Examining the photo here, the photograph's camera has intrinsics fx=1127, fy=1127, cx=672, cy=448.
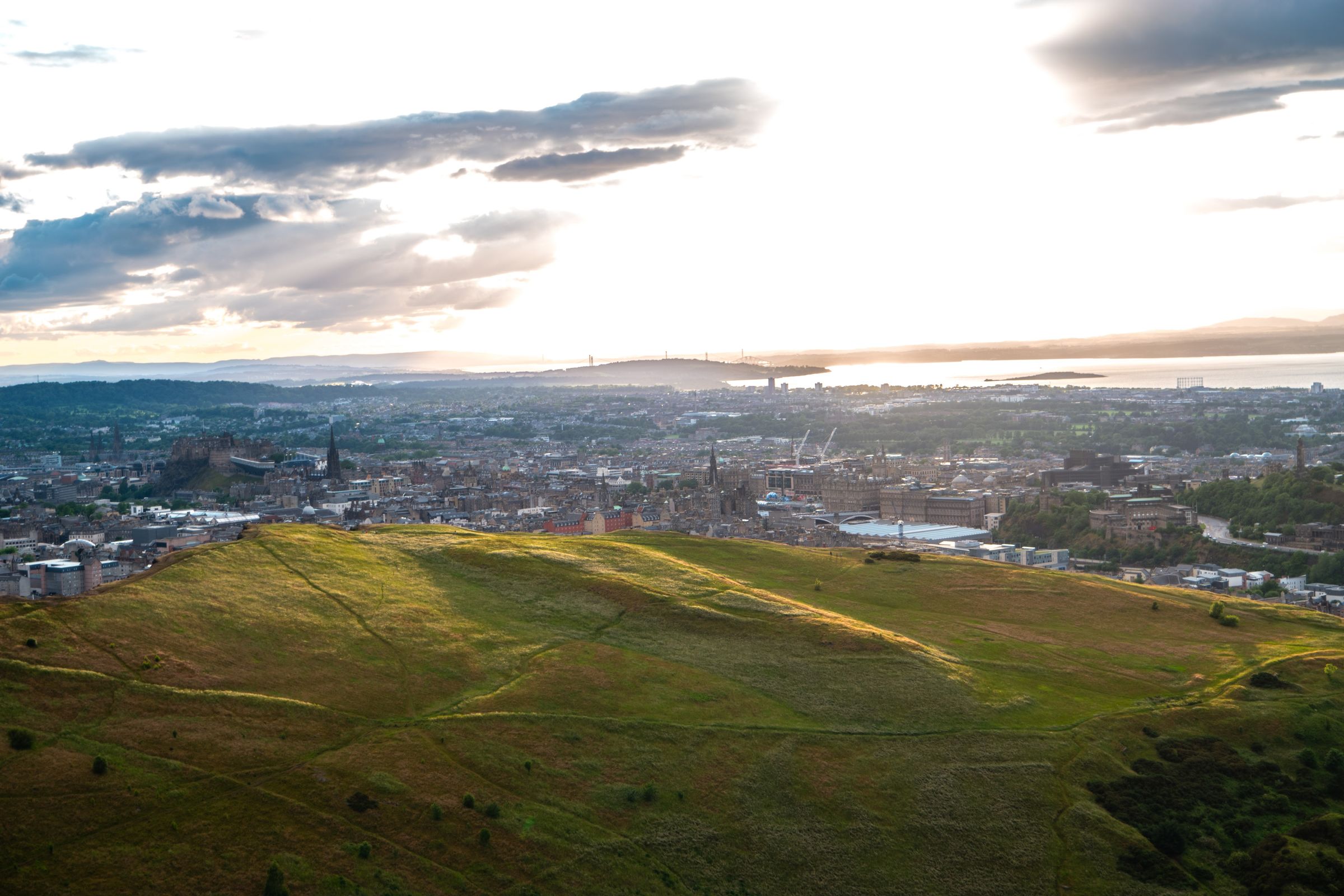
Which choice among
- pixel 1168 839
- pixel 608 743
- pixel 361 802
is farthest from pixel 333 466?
pixel 1168 839

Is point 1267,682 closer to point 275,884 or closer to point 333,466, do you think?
point 275,884

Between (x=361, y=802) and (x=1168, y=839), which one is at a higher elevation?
(x=361, y=802)

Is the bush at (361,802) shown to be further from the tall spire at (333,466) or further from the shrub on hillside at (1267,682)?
the tall spire at (333,466)

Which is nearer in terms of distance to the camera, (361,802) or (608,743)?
(361,802)

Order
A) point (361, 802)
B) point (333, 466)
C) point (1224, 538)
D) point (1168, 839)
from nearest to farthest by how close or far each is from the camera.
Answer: point (361, 802) < point (1168, 839) < point (1224, 538) < point (333, 466)

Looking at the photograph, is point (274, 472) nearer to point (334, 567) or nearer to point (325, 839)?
point (334, 567)

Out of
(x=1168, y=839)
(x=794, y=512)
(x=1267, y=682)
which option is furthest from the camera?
(x=794, y=512)
